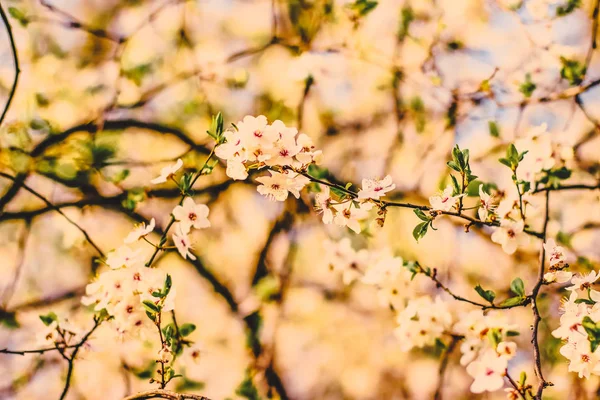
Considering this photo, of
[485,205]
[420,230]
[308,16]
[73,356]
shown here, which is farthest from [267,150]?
[308,16]

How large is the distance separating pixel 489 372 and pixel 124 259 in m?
0.72

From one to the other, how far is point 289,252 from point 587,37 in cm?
130

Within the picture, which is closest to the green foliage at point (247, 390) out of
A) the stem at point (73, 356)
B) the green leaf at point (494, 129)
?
the stem at point (73, 356)

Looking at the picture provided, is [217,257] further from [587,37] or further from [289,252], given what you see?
[587,37]

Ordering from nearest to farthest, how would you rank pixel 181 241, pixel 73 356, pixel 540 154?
pixel 181 241
pixel 73 356
pixel 540 154

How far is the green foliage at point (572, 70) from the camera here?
5.07ft

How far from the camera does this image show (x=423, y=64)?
1.84m

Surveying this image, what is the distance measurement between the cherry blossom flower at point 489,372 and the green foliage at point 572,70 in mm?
1093

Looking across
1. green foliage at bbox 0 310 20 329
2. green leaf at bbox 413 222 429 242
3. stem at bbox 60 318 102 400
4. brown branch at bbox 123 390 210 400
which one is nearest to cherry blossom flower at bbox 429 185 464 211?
green leaf at bbox 413 222 429 242

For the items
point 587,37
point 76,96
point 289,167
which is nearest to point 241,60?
point 76,96

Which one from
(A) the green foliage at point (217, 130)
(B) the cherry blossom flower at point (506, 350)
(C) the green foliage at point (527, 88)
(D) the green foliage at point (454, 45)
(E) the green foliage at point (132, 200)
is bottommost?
(B) the cherry blossom flower at point (506, 350)

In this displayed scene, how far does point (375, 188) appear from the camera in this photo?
0.85 metres

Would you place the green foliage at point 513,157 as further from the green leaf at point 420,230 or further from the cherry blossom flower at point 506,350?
the cherry blossom flower at point 506,350

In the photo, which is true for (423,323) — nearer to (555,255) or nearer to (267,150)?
(555,255)
